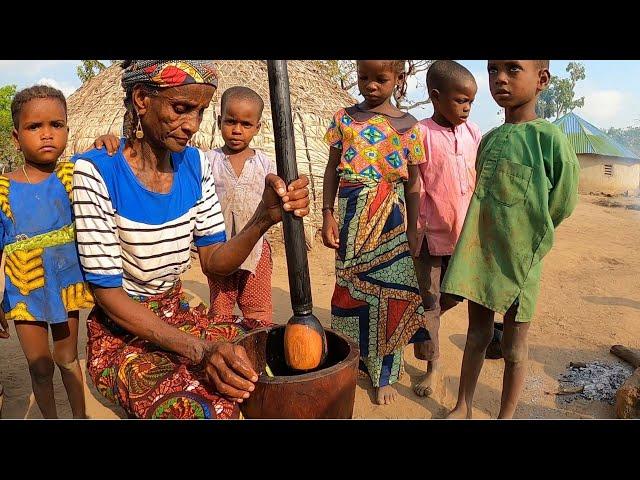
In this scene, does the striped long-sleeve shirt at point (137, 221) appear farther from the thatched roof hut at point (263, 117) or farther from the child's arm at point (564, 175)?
the thatched roof hut at point (263, 117)

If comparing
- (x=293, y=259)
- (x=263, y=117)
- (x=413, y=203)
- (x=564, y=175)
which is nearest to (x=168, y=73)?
(x=293, y=259)

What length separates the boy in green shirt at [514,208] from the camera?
237cm

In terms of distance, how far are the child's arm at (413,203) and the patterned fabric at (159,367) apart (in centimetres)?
152

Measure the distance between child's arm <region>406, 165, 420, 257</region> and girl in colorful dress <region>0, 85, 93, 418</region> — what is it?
1942 millimetres

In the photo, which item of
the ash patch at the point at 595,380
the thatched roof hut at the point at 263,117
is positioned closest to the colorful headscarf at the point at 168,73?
the ash patch at the point at 595,380

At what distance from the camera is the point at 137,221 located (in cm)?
191

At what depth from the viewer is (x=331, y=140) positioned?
318 centimetres

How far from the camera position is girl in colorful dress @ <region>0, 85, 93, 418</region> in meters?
2.41

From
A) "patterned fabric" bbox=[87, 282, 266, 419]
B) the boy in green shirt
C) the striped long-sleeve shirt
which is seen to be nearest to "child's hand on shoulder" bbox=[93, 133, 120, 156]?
the striped long-sleeve shirt

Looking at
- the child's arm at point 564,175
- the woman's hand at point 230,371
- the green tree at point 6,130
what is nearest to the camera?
the woman's hand at point 230,371

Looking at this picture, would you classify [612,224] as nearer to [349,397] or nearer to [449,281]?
[449,281]

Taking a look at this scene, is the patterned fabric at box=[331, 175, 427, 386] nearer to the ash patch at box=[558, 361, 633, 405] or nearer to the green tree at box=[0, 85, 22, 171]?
the ash patch at box=[558, 361, 633, 405]

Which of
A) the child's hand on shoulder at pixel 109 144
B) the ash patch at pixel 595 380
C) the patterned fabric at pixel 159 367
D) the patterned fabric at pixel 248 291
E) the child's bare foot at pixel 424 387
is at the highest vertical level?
the child's hand on shoulder at pixel 109 144
